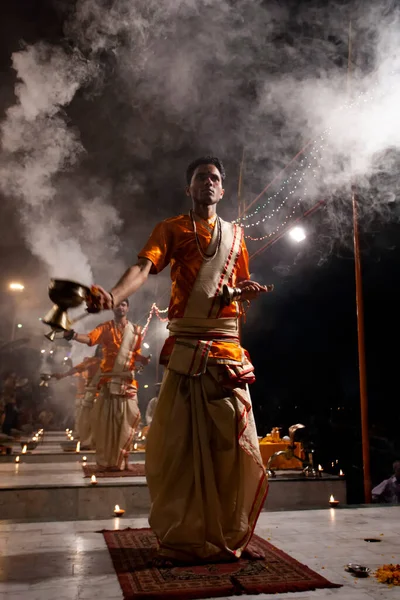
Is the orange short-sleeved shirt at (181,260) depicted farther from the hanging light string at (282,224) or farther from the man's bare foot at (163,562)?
the hanging light string at (282,224)

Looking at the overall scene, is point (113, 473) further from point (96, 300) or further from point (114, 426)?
point (96, 300)

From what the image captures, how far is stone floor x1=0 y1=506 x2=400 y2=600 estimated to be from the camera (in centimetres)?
271

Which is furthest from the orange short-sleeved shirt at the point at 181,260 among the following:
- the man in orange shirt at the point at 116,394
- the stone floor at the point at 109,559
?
the man in orange shirt at the point at 116,394

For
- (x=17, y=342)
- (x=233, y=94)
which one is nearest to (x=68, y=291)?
(x=233, y=94)

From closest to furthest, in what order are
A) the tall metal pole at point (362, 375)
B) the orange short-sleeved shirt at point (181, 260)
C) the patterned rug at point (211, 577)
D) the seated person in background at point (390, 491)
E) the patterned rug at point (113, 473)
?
1. the patterned rug at point (211, 577)
2. the orange short-sleeved shirt at point (181, 260)
3. the patterned rug at point (113, 473)
4. the tall metal pole at point (362, 375)
5. the seated person in background at point (390, 491)

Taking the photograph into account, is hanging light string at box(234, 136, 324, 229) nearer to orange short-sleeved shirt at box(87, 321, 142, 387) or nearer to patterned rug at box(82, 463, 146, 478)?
orange short-sleeved shirt at box(87, 321, 142, 387)

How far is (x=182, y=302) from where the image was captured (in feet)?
12.1

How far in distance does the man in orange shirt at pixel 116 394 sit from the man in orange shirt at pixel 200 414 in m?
5.26

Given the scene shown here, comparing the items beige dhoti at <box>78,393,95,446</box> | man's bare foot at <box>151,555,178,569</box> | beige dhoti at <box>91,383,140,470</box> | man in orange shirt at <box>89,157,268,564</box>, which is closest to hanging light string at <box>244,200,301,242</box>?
beige dhoti at <box>91,383,140,470</box>

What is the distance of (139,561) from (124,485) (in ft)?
12.2

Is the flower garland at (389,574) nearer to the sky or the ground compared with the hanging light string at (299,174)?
nearer to the ground

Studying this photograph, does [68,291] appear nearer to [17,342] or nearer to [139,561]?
[139,561]

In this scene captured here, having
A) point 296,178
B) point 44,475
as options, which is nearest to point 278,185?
point 296,178

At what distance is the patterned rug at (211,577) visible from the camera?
2.67 m
